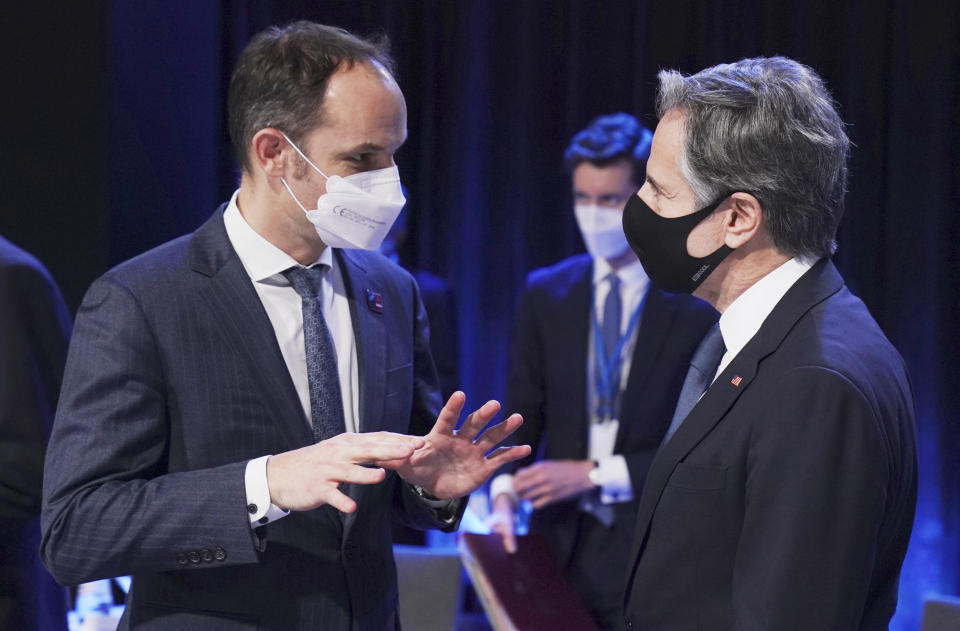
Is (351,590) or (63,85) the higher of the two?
(63,85)

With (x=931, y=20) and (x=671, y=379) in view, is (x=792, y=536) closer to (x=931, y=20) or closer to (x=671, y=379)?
(x=671, y=379)

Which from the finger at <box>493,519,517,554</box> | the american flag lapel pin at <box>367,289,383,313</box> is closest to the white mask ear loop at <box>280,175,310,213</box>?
the american flag lapel pin at <box>367,289,383,313</box>

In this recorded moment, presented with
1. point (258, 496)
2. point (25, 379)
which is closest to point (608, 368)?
point (25, 379)

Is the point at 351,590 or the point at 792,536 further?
the point at 351,590

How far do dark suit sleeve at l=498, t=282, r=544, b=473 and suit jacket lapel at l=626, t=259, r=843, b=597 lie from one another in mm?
1764

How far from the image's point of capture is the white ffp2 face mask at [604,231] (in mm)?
3523

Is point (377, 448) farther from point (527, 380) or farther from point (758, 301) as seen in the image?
point (527, 380)

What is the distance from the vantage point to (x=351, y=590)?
185 centimetres

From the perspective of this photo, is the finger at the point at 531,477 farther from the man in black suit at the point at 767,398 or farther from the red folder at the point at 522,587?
the man in black suit at the point at 767,398

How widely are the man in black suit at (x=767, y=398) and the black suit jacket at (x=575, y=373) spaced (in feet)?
4.57

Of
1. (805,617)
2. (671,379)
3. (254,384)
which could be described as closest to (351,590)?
(254,384)

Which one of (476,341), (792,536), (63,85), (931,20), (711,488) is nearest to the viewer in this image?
(792,536)

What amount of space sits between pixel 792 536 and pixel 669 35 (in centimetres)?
356

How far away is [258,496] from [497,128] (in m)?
3.42
